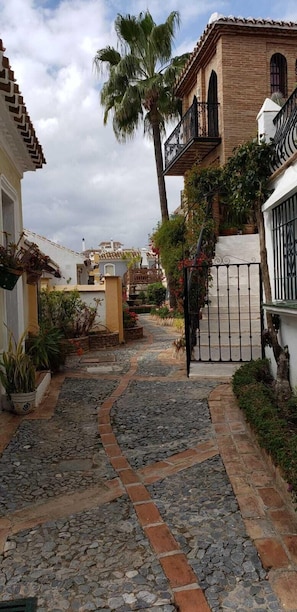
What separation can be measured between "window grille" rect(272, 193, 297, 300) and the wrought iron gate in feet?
2.97

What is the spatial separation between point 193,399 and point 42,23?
5.85 m

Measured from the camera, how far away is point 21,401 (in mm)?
5262

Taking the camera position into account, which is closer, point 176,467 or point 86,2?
point 176,467

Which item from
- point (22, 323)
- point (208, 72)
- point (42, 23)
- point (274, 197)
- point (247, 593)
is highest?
point (208, 72)

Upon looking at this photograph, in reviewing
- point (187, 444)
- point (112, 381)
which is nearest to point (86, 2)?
point (112, 381)

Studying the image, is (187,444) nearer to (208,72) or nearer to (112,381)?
(112,381)

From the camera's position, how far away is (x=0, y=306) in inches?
216

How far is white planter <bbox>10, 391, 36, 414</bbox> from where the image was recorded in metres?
5.25

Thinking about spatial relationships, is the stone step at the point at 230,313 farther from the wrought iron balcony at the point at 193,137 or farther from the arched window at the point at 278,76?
the arched window at the point at 278,76

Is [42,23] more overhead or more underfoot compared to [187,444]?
more overhead

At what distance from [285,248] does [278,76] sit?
11.5 metres

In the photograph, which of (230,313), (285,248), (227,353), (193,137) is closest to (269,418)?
(285,248)

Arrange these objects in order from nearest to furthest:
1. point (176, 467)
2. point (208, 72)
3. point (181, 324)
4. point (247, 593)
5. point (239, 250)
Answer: point (247, 593) → point (176, 467) → point (239, 250) → point (181, 324) → point (208, 72)

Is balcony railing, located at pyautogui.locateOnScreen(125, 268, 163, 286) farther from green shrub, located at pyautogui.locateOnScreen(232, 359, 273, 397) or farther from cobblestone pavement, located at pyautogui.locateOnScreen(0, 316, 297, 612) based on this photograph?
cobblestone pavement, located at pyautogui.locateOnScreen(0, 316, 297, 612)
